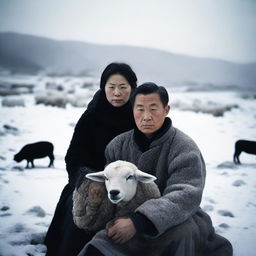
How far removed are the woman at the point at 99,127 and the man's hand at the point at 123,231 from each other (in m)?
0.79

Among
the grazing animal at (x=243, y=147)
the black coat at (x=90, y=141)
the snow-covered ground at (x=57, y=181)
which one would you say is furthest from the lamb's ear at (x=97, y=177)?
the grazing animal at (x=243, y=147)

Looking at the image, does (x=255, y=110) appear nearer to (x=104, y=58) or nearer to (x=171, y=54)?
(x=104, y=58)

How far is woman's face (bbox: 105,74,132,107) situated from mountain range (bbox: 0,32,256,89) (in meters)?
30.8

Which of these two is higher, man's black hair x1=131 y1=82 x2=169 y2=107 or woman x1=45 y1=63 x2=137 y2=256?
man's black hair x1=131 y1=82 x2=169 y2=107

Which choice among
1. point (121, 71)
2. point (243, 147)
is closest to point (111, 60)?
point (243, 147)

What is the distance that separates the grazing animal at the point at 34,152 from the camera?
237 inches

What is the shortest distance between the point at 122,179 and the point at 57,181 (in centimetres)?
364

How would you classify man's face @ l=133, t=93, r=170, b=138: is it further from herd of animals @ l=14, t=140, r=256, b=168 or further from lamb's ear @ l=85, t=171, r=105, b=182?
herd of animals @ l=14, t=140, r=256, b=168

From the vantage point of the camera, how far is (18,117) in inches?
420

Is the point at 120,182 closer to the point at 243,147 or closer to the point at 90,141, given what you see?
the point at 90,141

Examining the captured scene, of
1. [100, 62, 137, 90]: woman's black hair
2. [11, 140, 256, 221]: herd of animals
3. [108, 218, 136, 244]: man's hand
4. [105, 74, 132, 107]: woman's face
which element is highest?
[100, 62, 137, 90]: woman's black hair

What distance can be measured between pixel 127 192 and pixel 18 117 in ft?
31.4

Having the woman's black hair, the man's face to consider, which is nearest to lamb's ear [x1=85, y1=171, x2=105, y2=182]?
the man's face

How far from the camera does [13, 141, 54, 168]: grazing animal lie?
603 cm
